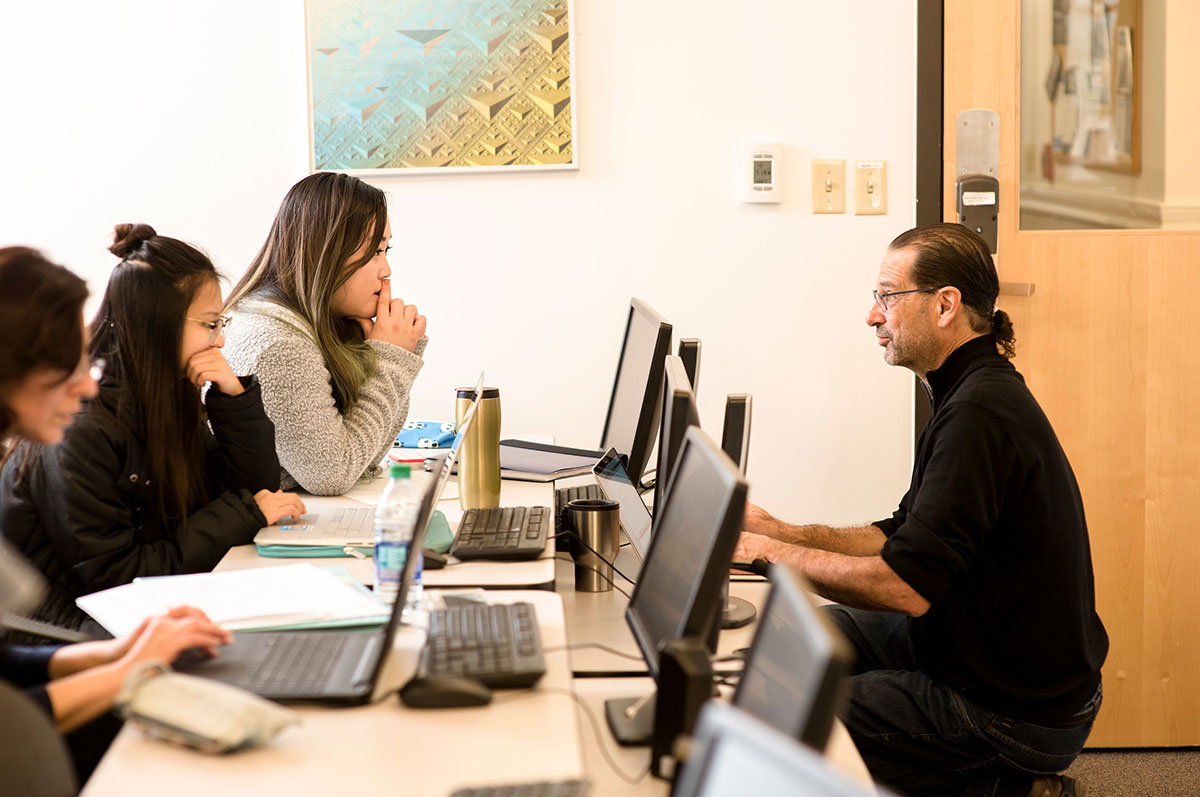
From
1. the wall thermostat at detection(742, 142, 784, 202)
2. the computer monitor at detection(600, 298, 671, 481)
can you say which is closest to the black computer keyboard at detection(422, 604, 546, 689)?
the computer monitor at detection(600, 298, 671, 481)

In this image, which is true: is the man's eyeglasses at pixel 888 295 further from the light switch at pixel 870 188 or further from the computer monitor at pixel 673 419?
the light switch at pixel 870 188

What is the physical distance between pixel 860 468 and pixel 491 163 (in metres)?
1.29

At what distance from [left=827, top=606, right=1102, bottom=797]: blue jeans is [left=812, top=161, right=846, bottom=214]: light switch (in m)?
1.49

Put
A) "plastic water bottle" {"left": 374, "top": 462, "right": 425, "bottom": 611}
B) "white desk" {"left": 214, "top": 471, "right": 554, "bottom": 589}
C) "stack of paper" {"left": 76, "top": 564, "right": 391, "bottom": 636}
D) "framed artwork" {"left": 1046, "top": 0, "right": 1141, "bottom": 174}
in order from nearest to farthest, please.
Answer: "stack of paper" {"left": 76, "top": 564, "right": 391, "bottom": 636}
"plastic water bottle" {"left": 374, "top": 462, "right": 425, "bottom": 611}
"white desk" {"left": 214, "top": 471, "right": 554, "bottom": 589}
"framed artwork" {"left": 1046, "top": 0, "right": 1141, "bottom": 174}

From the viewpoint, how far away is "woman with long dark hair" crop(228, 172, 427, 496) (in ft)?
7.11

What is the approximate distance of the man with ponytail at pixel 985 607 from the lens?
1.79 meters

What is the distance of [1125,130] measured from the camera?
287cm

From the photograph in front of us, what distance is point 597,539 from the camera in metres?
1.85

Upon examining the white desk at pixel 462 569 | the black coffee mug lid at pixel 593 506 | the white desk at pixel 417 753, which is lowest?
the white desk at pixel 417 753

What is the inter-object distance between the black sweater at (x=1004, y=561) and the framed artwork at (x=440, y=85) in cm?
154

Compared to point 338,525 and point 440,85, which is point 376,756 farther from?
point 440,85

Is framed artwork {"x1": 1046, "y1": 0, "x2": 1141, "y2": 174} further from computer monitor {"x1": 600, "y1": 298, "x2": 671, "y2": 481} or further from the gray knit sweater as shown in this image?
the gray knit sweater

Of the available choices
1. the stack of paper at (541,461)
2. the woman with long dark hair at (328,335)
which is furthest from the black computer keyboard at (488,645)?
the stack of paper at (541,461)

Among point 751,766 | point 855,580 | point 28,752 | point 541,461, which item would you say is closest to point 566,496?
point 541,461
